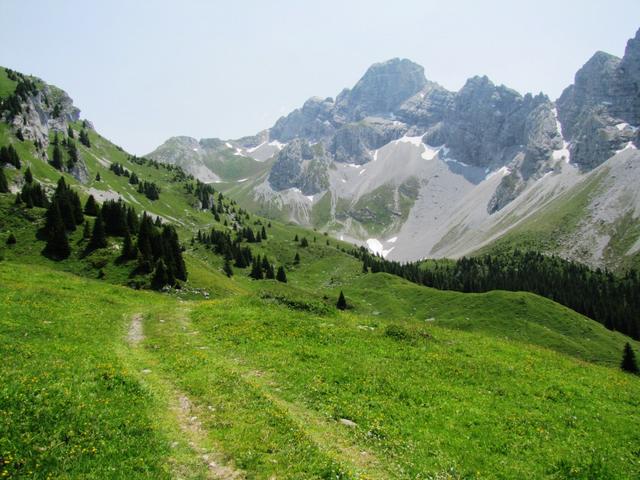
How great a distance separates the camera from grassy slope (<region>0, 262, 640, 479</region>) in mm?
11695

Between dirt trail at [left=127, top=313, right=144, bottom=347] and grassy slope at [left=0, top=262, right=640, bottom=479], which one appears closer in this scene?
grassy slope at [left=0, top=262, right=640, bottom=479]

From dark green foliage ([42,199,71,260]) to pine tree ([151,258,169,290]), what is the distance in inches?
539

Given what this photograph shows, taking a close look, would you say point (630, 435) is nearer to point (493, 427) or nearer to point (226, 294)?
point (493, 427)

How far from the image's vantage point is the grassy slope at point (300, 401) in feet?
38.4

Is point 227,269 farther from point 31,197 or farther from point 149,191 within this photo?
point 149,191

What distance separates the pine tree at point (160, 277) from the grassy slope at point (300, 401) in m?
22.5

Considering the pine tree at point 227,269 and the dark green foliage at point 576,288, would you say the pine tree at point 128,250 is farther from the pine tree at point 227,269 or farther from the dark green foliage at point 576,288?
the dark green foliage at point 576,288

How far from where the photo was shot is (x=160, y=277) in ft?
175

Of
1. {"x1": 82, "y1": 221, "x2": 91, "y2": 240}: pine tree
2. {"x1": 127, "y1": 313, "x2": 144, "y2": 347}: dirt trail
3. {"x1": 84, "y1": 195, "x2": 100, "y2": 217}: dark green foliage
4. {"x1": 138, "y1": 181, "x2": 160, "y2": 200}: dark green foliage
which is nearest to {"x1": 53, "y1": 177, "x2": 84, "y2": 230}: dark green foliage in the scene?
{"x1": 82, "y1": 221, "x2": 91, "y2": 240}: pine tree

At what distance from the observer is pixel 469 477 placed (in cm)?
1281

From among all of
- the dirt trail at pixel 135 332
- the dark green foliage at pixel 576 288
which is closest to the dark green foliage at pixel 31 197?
the dirt trail at pixel 135 332

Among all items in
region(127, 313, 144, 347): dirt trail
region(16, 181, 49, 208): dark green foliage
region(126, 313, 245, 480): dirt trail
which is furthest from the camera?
region(16, 181, 49, 208): dark green foliage

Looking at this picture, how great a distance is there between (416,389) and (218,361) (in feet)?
34.2

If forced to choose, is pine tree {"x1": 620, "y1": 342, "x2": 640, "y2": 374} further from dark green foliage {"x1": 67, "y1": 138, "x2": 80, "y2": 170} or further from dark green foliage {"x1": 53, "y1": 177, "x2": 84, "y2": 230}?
dark green foliage {"x1": 67, "y1": 138, "x2": 80, "y2": 170}
